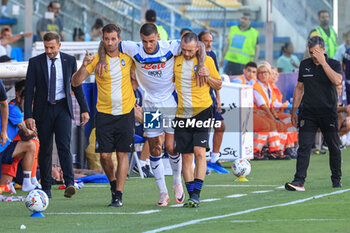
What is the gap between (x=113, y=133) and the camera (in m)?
10.5

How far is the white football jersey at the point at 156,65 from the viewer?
10266 millimetres

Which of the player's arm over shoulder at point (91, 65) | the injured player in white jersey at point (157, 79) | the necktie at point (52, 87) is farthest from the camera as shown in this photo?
the necktie at point (52, 87)

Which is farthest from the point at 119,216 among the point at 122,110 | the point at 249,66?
the point at 249,66

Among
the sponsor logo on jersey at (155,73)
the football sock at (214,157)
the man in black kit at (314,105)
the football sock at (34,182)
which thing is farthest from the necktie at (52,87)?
the football sock at (214,157)

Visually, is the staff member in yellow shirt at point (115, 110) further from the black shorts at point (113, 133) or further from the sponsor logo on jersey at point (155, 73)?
the sponsor logo on jersey at point (155, 73)

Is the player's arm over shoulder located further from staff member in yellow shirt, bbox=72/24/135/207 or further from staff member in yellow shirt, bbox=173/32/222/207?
staff member in yellow shirt, bbox=173/32/222/207

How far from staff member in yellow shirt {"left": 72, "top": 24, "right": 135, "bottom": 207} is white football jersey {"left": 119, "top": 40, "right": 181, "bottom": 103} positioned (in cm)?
13

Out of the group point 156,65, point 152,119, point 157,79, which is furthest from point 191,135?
point 156,65

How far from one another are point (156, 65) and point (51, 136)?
197 centimetres

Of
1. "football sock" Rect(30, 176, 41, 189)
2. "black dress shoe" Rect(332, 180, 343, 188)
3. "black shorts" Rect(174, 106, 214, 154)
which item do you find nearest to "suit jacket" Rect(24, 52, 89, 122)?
"football sock" Rect(30, 176, 41, 189)

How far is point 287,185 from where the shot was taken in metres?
11.8

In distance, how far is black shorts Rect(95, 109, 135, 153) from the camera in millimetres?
10469

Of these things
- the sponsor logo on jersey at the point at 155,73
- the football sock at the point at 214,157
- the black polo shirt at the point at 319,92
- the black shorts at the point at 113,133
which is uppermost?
the sponsor logo on jersey at the point at 155,73

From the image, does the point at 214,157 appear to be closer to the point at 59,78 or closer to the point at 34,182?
the point at 34,182
